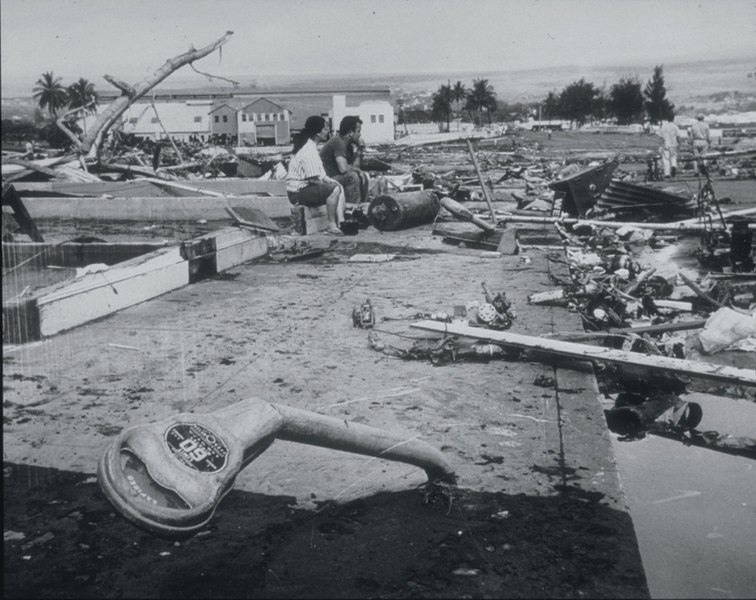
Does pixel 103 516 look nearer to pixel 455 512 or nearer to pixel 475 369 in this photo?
pixel 455 512

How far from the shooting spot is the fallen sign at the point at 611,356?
4.27 metres

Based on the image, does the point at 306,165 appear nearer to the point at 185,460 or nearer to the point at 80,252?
the point at 80,252

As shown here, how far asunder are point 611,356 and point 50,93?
3.32 m

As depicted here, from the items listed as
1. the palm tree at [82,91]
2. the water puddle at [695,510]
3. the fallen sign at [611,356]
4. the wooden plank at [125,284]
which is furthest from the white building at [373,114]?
the water puddle at [695,510]

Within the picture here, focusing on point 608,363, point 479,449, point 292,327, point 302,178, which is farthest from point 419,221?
point 479,449

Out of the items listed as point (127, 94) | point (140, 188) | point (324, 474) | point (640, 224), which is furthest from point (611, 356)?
point (127, 94)

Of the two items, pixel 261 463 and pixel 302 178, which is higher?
pixel 302 178

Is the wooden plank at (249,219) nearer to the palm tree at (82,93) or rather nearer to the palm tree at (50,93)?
the palm tree at (82,93)

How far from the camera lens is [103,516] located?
277cm

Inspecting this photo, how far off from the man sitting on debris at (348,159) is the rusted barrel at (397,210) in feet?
3.43

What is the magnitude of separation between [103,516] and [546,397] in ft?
7.46

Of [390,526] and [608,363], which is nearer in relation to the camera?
[390,526]

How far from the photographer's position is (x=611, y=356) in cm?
448

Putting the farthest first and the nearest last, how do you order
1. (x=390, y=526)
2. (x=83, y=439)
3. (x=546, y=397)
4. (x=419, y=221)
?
(x=419, y=221) → (x=546, y=397) → (x=83, y=439) → (x=390, y=526)
